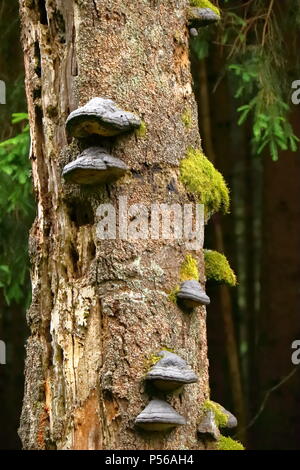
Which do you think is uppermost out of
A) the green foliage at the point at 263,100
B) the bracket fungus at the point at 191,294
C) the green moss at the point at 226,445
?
the green foliage at the point at 263,100

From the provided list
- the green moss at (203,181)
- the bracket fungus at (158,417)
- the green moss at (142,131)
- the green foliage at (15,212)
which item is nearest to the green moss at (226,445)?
the bracket fungus at (158,417)

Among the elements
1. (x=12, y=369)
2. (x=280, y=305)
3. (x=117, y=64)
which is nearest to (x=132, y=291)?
(x=117, y=64)

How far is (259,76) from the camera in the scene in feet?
28.4

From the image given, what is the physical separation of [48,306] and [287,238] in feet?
24.3

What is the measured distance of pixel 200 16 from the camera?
184 inches

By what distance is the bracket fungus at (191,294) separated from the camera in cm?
414

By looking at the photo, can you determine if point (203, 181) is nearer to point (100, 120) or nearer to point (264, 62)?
point (100, 120)

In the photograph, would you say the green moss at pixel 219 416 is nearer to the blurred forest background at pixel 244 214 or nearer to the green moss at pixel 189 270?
the green moss at pixel 189 270

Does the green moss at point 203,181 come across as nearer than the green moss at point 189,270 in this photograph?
No

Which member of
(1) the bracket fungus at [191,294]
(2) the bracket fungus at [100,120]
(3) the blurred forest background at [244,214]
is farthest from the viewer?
(3) the blurred forest background at [244,214]

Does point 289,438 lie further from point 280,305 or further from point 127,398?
point 127,398

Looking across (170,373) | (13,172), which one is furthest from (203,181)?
(13,172)

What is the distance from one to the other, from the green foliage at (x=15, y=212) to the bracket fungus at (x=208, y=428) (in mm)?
4543

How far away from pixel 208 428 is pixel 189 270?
2.50 feet
